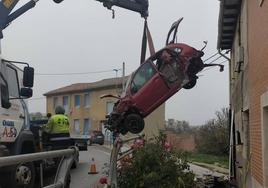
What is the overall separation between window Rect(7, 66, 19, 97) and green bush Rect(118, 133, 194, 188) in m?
2.56

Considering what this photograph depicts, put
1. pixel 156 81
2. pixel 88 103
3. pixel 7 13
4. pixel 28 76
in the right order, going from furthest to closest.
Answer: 1. pixel 88 103
2. pixel 156 81
3. pixel 7 13
4. pixel 28 76

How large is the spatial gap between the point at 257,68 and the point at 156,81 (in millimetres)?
6330

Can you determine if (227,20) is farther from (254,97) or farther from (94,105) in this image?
(94,105)

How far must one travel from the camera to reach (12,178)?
219 inches

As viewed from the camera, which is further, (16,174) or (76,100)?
(76,100)

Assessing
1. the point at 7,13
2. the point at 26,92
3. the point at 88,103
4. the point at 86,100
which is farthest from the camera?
the point at 86,100

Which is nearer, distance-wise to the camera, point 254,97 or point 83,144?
point 254,97

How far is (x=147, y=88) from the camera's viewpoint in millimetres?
15062

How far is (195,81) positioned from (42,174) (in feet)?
33.3

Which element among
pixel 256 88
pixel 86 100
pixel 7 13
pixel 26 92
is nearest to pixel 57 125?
pixel 26 92

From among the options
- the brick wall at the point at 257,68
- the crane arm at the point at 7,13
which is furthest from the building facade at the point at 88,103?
the brick wall at the point at 257,68

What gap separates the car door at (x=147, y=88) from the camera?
1501 centimetres

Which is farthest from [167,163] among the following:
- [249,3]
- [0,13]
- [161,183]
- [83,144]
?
[83,144]

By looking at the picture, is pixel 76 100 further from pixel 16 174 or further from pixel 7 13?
pixel 16 174
